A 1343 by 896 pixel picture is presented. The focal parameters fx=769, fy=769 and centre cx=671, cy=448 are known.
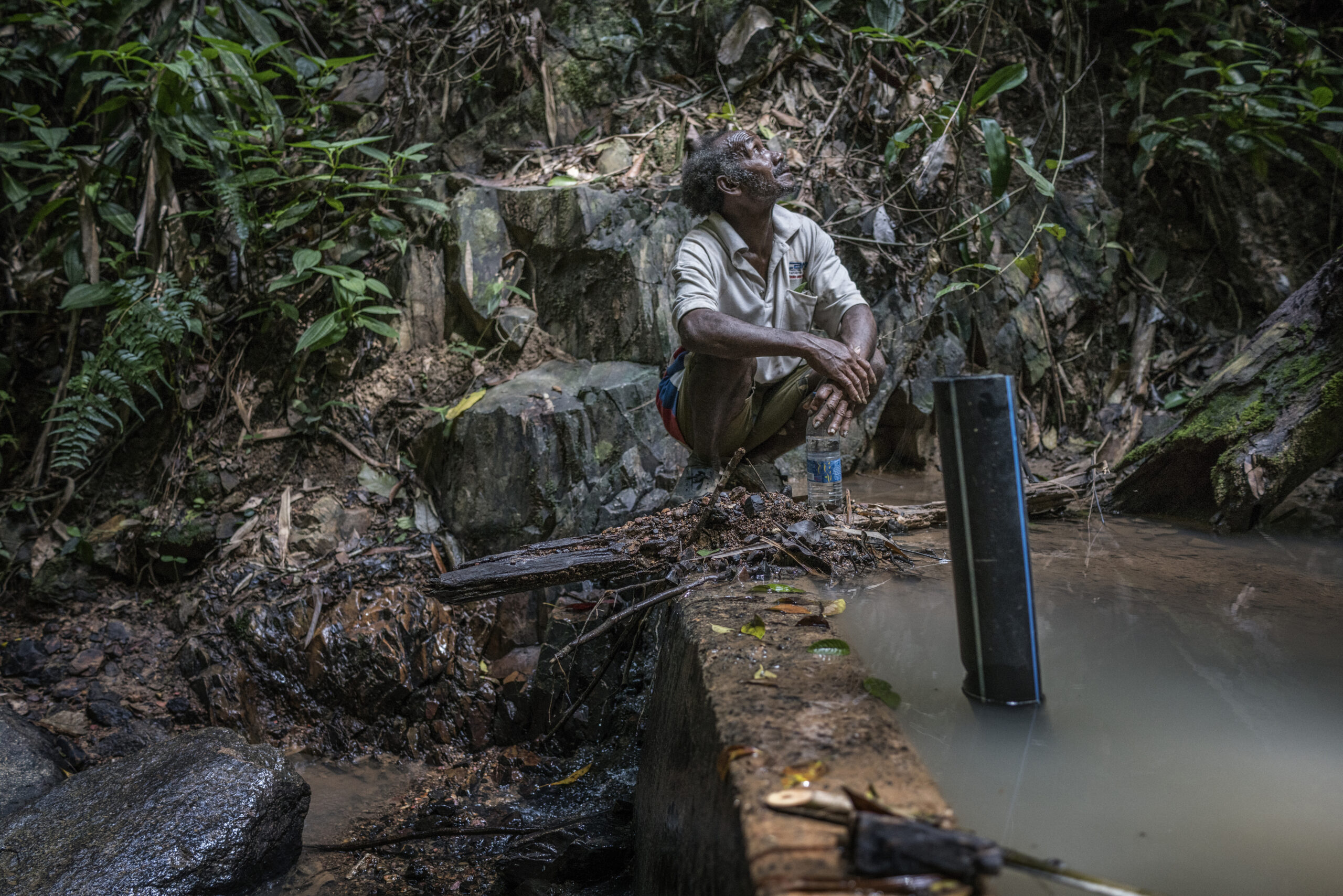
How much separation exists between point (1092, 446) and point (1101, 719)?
11.6ft

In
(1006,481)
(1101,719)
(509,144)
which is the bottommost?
(1101,719)

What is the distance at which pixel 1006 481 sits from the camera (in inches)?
57.6

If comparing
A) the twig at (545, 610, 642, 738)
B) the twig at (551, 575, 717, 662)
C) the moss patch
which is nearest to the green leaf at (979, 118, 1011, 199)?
the moss patch

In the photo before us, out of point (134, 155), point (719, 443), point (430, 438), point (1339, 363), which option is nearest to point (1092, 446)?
point (1339, 363)

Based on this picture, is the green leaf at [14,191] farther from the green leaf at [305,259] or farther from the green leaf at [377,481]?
the green leaf at [377,481]

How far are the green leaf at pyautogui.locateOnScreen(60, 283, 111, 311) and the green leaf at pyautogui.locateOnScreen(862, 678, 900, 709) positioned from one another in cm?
493

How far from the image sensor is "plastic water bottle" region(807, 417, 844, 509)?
111 inches

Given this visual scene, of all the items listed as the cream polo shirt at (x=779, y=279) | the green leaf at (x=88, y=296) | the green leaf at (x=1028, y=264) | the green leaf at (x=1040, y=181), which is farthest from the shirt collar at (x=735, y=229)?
the green leaf at (x=88, y=296)

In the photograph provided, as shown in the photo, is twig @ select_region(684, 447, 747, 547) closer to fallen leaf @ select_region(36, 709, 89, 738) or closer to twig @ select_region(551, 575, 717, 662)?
twig @ select_region(551, 575, 717, 662)

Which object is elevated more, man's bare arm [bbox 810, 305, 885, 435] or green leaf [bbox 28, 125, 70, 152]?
green leaf [bbox 28, 125, 70, 152]

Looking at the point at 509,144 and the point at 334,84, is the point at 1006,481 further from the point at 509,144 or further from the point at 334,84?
the point at 334,84

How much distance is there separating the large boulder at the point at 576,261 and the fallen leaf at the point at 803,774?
10.7ft

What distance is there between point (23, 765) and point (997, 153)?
4.74m

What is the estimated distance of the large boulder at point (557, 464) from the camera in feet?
12.9
